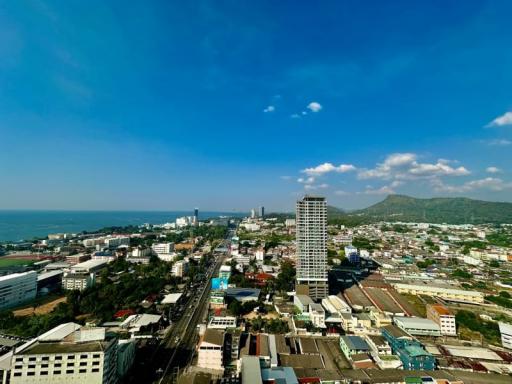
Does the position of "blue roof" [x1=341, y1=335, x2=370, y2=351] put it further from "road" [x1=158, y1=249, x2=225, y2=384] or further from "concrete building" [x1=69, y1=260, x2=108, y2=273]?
"concrete building" [x1=69, y1=260, x2=108, y2=273]

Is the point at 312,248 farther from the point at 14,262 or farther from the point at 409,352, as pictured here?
the point at 14,262

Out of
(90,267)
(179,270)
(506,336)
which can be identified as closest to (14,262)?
(90,267)

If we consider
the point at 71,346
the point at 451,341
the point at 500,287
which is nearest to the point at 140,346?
the point at 71,346

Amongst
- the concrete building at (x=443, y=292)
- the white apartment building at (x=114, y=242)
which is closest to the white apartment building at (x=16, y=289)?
the white apartment building at (x=114, y=242)

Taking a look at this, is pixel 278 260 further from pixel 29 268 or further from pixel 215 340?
pixel 29 268

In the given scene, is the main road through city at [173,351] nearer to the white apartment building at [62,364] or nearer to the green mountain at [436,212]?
the white apartment building at [62,364]
